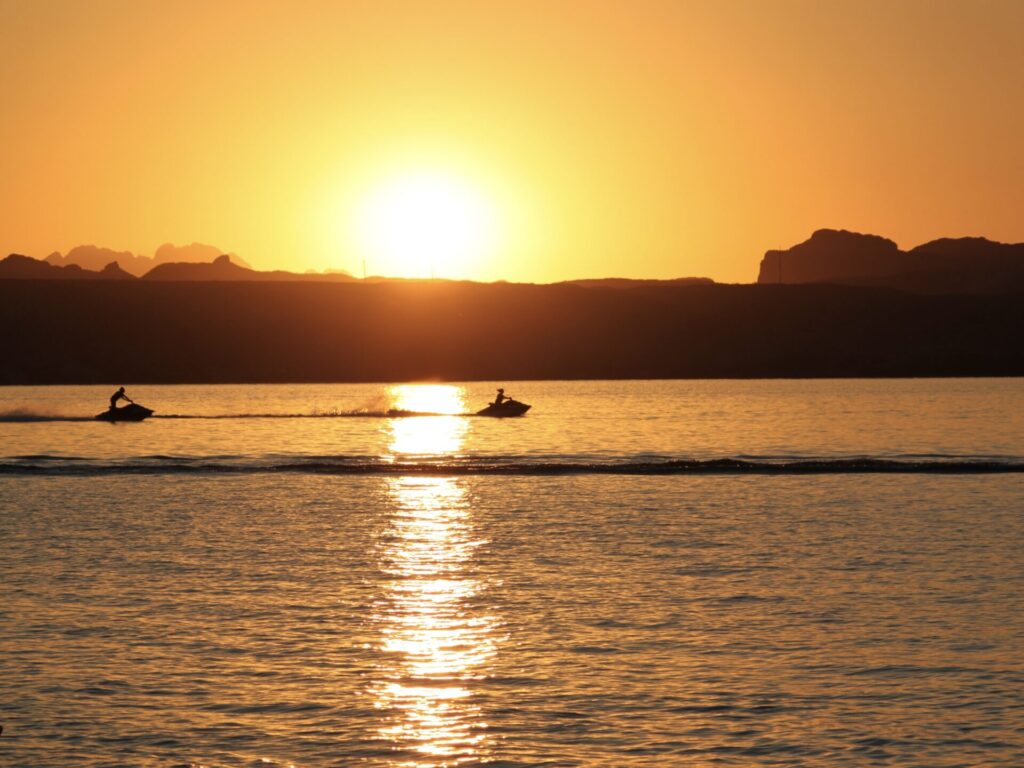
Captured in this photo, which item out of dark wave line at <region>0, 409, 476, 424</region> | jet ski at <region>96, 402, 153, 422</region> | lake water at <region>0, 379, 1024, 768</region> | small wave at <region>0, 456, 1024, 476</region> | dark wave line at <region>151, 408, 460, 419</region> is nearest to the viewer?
lake water at <region>0, 379, 1024, 768</region>

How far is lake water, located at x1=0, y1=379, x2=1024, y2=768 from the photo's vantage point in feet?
56.4

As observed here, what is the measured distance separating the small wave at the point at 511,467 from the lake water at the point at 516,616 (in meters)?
0.38

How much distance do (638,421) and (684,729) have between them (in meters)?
90.3

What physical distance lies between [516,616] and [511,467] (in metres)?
39.6

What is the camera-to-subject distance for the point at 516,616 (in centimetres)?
2547

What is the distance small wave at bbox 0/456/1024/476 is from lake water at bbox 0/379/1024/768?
0.38 metres

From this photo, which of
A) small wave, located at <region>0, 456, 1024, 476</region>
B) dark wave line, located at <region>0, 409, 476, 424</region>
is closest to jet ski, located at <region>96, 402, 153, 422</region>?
dark wave line, located at <region>0, 409, 476, 424</region>

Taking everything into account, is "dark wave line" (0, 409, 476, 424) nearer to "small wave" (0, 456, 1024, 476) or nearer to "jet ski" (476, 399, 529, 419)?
"jet ski" (476, 399, 529, 419)

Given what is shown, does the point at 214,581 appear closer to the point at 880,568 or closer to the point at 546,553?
the point at 546,553

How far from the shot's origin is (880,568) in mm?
31953

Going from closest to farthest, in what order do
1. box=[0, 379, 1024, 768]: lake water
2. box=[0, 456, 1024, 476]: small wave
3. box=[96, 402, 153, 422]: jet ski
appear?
box=[0, 379, 1024, 768]: lake water, box=[0, 456, 1024, 476]: small wave, box=[96, 402, 153, 422]: jet ski

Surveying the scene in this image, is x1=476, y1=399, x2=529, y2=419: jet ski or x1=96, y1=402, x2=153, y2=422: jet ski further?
x1=476, y1=399, x2=529, y2=419: jet ski

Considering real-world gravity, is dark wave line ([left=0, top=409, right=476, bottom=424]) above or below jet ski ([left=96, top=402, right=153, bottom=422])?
below

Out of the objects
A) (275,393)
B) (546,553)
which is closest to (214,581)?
(546,553)
